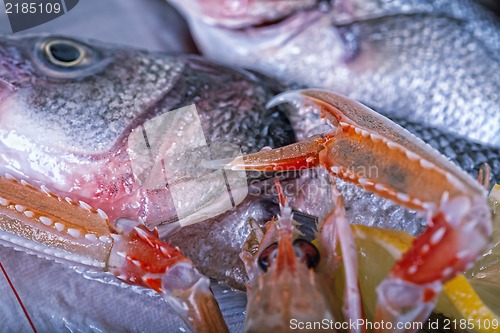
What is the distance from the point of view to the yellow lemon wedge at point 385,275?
77cm

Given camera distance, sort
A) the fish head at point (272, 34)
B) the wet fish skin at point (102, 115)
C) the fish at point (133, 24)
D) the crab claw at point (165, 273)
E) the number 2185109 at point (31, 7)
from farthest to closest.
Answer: the fish at point (133, 24) < the fish head at point (272, 34) < the number 2185109 at point (31, 7) < the wet fish skin at point (102, 115) < the crab claw at point (165, 273)

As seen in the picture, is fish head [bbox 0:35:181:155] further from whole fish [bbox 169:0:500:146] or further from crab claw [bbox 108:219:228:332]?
whole fish [bbox 169:0:500:146]

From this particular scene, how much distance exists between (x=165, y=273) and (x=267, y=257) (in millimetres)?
129

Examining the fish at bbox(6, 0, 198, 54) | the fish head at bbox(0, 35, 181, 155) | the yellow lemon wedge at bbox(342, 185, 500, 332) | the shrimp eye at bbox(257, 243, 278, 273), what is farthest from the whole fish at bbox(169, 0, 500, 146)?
the shrimp eye at bbox(257, 243, 278, 273)

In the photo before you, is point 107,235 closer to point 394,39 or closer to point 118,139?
point 118,139

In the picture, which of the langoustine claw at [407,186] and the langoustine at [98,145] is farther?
the langoustine at [98,145]

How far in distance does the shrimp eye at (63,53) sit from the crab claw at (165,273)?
0.48 meters

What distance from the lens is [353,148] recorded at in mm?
728

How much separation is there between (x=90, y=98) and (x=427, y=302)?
28.7 inches

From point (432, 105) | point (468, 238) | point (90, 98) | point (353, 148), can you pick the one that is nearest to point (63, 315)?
point (90, 98)

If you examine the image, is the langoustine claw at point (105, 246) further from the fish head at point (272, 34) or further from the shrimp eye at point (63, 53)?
the fish head at point (272, 34)

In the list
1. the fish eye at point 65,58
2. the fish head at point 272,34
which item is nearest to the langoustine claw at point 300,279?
the fish eye at point 65,58

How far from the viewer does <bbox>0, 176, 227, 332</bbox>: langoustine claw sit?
71 centimetres

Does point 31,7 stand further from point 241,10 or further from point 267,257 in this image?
point 267,257
